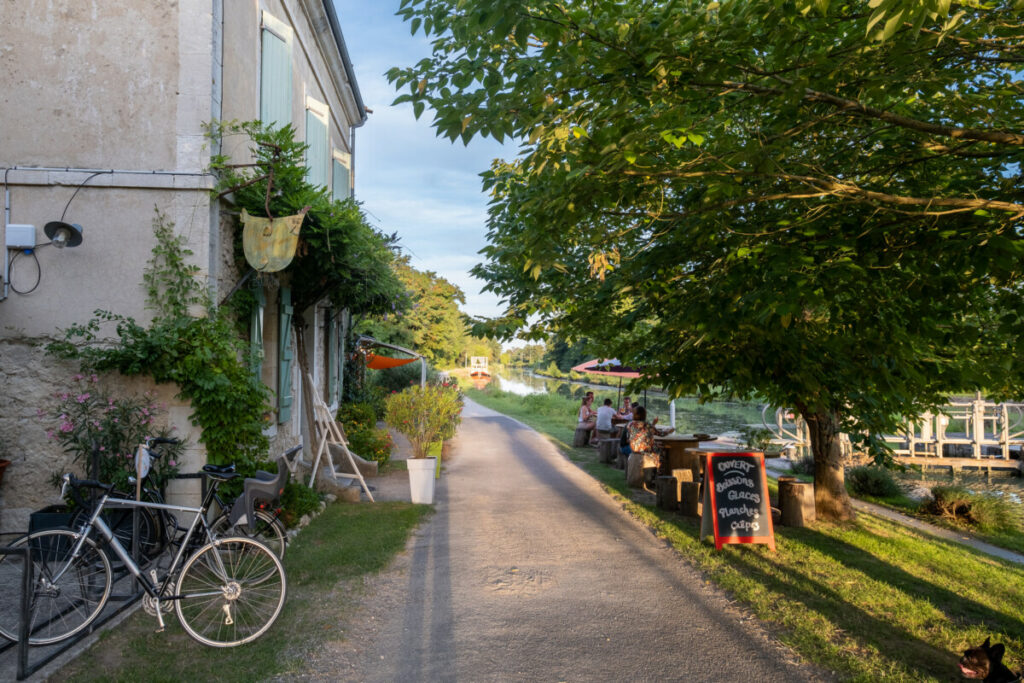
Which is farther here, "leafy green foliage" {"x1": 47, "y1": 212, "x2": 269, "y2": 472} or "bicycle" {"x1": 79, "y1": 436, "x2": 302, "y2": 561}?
"leafy green foliage" {"x1": 47, "y1": 212, "x2": 269, "y2": 472}

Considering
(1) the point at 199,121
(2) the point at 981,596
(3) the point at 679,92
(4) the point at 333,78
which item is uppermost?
(4) the point at 333,78

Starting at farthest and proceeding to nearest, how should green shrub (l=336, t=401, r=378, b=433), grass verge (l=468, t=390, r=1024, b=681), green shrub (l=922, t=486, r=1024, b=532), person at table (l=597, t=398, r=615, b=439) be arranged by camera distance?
person at table (l=597, t=398, r=615, b=439), green shrub (l=336, t=401, r=378, b=433), green shrub (l=922, t=486, r=1024, b=532), grass verge (l=468, t=390, r=1024, b=681)

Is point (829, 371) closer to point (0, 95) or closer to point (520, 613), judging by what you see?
point (520, 613)

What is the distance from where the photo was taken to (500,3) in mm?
3217

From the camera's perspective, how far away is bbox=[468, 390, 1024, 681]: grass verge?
4.44 m

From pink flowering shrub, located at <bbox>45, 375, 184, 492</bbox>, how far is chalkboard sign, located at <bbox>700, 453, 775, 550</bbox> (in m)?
5.39

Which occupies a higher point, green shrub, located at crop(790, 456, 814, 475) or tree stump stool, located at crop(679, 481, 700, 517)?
tree stump stool, located at crop(679, 481, 700, 517)

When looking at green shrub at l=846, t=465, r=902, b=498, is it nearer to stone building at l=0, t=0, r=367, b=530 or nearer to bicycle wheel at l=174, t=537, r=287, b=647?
bicycle wheel at l=174, t=537, r=287, b=647

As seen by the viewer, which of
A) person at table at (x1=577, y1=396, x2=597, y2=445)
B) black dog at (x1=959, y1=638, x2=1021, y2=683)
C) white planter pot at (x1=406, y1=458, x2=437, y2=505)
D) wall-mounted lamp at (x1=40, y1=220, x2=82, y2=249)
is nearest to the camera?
black dog at (x1=959, y1=638, x2=1021, y2=683)

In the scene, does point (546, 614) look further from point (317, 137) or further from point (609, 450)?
point (609, 450)

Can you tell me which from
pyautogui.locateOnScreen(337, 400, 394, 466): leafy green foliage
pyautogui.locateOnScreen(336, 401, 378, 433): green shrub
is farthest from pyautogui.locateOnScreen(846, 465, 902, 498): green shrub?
pyautogui.locateOnScreen(336, 401, 378, 433): green shrub

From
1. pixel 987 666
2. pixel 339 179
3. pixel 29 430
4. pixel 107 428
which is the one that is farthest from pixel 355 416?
pixel 987 666

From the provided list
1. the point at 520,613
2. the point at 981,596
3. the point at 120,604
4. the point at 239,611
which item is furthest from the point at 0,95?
the point at 981,596

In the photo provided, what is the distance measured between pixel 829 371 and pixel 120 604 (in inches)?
279
